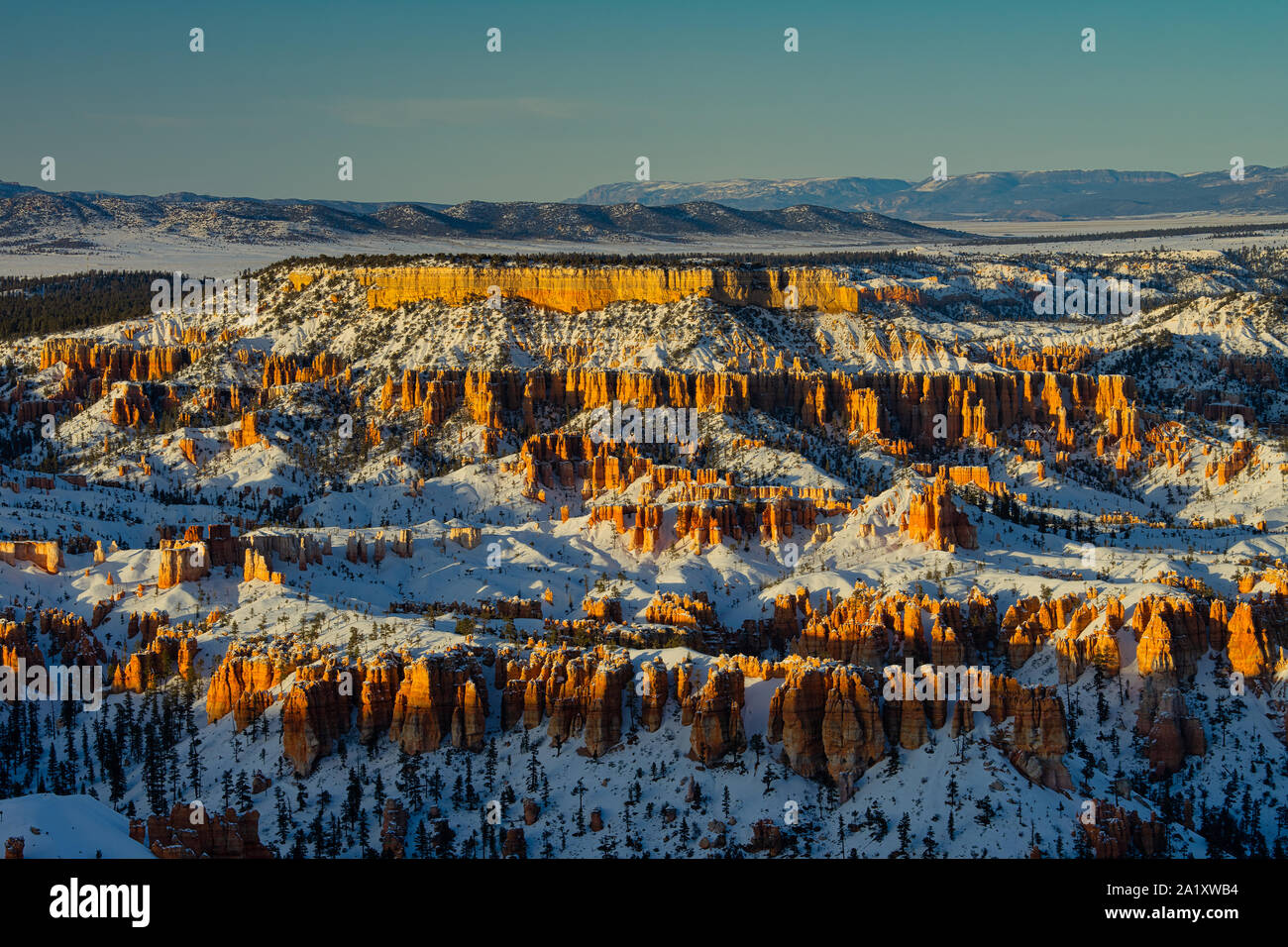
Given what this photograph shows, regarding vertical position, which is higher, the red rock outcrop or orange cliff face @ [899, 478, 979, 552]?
orange cliff face @ [899, 478, 979, 552]

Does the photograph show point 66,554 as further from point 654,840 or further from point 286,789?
point 654,840

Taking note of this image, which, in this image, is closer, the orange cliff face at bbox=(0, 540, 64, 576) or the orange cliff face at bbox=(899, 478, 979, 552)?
the orange cliff face at bbox=(0, 540, 64, 576)

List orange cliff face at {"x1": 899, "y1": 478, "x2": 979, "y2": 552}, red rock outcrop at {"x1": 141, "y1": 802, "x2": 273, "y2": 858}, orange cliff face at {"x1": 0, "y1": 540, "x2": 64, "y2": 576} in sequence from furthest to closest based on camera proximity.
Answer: orange cliff face at {"x1": 899, "y1": 478, "x2": 979, "y2": 552} < orange cliff face at {"x1": 0, "y1": 540, "x2": 64, "y2": 576} < red rock outcrop at {"x1": 141, "y1": 802, "x2": 273, "y2": 858}

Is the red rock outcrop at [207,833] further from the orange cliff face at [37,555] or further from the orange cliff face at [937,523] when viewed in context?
the orange cliff face at [937,523]

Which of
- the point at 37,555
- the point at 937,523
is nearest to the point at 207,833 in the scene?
the point at 37,555

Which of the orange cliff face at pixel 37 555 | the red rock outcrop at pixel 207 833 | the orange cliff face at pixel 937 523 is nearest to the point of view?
the red rock outcrop at pixel 207 833

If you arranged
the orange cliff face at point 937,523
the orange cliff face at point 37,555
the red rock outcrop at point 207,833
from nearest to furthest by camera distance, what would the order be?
the red rock outcrop at point 207,833 < the orange cliff face at point 37,555 < the orange cliff face at point 937,523

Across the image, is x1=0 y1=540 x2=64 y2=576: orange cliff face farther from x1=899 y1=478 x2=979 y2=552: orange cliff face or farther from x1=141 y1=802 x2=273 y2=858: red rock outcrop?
x1=899 y1=478 x2=979 y2=552: orange cliff face

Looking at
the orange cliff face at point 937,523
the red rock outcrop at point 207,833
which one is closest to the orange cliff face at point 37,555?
the red rock outcrop at point 207,833

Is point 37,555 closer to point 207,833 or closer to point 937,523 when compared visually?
point 207,833

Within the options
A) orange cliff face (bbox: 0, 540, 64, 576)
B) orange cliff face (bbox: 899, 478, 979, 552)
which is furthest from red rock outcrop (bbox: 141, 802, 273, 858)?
orange cliff face (bbox: 899, 478, 979, 552)

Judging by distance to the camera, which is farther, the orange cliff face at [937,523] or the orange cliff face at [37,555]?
the orange cliff face at [937,523]
